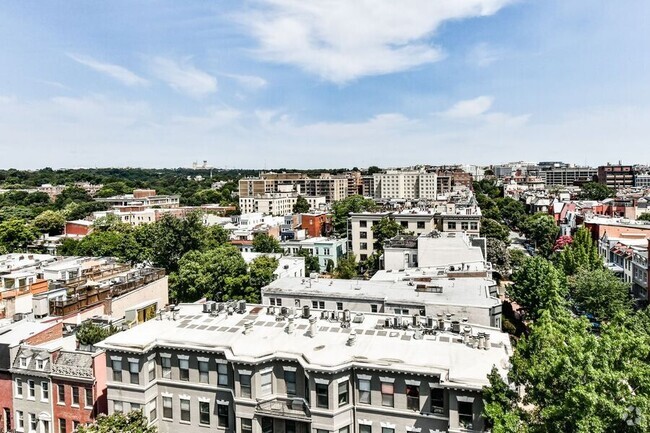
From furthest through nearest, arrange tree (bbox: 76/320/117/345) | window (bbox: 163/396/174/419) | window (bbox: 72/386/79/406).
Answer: tree (bbox: 76/320/117/345) < window (bbox: 72/386/79/406) < window (bbox: 163/396/174/419)

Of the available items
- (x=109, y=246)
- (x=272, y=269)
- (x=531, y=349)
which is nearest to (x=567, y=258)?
(x=272, y=269)

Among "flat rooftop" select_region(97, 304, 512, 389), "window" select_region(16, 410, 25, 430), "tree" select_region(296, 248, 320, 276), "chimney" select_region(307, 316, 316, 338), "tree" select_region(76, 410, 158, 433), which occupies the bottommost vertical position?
"window" select_region(16, 410, 25, 430)

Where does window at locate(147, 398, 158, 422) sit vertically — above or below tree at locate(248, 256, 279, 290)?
below

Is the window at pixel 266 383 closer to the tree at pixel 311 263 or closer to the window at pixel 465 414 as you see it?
the window at pixel 465 414

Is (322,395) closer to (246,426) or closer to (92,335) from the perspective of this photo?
(246,426)

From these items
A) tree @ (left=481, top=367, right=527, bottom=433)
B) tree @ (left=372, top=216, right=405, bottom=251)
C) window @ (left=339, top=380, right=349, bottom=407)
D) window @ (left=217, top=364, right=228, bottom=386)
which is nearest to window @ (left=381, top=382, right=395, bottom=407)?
window @ (left=339, top=380, right=349, bottom=407)

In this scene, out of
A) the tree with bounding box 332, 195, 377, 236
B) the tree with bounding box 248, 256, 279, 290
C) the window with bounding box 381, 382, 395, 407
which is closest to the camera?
the window with bounding box 381, 382, 395, 407

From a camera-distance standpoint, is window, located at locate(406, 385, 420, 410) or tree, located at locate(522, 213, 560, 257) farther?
tree, located at locate(522, 213, 560, 257)

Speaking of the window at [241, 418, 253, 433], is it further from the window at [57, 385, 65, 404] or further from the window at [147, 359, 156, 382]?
the window at [57, 385, 65, 404]
